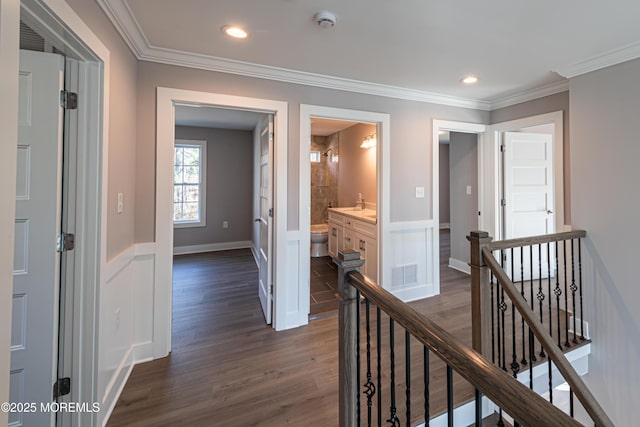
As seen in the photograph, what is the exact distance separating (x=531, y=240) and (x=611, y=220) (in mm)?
859

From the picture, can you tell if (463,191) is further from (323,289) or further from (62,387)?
(62,387)

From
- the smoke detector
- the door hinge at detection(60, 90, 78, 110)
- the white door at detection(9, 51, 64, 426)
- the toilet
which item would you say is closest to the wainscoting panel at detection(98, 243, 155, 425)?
the white door at detection(9, 51, 64, 426)

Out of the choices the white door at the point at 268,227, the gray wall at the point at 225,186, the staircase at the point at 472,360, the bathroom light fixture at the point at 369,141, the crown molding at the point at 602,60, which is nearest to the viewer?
the staircase at the point at 472,360

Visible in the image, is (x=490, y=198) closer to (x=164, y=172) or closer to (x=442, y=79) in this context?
(x=442, y=79)

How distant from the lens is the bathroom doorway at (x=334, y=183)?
13.2 ft

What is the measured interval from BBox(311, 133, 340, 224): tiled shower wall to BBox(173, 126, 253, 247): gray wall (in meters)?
1.38

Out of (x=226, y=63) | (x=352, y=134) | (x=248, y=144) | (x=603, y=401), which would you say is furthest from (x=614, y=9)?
(x=248, y=144)

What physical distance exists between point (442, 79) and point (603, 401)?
324 centimetres

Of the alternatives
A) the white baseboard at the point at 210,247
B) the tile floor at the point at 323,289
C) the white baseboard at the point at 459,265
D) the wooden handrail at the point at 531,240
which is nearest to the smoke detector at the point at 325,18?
the wooden handrail at the point at 531,240

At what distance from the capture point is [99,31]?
4.94ft

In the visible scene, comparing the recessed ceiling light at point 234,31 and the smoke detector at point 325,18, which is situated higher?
the recessed ceiling light at point 234,31

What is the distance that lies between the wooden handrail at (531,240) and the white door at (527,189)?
1.09 metres

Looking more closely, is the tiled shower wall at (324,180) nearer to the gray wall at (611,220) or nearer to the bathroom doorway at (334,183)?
the bathroom doorway at (334,183)

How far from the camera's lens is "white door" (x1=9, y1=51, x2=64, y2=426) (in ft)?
4.19
